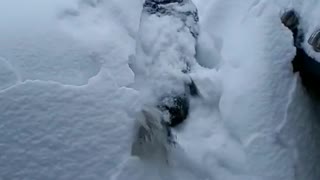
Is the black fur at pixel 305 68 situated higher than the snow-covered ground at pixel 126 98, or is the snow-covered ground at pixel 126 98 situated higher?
the snow-covered ground at pixel 126 98

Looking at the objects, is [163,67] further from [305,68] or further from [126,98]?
[305,68]

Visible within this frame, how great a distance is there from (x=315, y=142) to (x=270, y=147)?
235mm

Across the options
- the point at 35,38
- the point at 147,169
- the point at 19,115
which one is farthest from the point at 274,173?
the point at 35,38

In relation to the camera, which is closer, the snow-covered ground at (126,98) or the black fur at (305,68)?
the snow-covered ground at (126,98)

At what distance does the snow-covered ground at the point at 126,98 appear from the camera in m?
2.00

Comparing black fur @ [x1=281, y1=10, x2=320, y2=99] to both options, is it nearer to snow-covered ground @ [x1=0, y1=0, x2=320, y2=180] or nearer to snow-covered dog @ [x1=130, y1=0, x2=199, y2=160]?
snow-covered ground @ [x1=0, y1=0, x2=320, y2=180]

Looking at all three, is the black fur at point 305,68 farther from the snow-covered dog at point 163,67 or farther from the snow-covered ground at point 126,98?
the snow-covered dog at point 163,67

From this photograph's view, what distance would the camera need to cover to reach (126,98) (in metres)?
2.16

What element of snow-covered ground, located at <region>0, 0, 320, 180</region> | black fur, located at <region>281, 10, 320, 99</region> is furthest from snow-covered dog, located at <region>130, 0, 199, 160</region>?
black fur, located at <region>281, 10, 320, 99</region>

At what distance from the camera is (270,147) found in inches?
82.0

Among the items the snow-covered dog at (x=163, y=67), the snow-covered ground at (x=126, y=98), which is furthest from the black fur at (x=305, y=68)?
the snow-covered dog at (x=163, y=67)

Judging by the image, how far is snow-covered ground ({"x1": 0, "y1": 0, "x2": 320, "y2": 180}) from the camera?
6.55ft

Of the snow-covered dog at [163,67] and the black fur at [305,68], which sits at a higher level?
the snow-covered dog at [163,67]

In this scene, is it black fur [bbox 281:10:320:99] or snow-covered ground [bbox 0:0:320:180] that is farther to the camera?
black fur [bbox 281:10:320:99]
